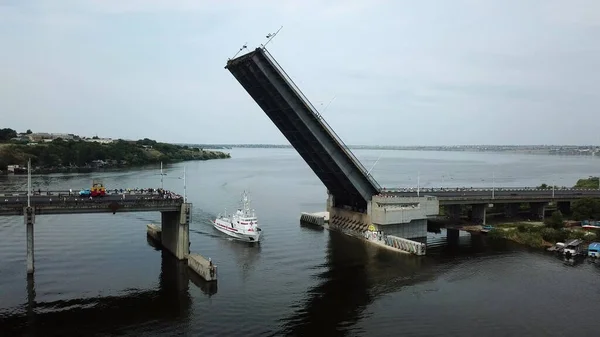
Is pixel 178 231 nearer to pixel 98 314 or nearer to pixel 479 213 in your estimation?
pixel 98 314

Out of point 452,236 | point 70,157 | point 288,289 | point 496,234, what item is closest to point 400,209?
point 452,236

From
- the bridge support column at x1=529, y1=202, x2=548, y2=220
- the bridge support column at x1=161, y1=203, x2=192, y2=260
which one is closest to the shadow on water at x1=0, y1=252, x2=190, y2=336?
the bridge support column at x1=161, y1=203, x2=192, y2=260

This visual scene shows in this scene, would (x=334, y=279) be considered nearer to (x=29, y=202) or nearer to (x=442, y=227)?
(x=29, y=202)

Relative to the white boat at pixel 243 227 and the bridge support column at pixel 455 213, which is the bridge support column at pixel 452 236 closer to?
the bridge support column at pixel 455 213

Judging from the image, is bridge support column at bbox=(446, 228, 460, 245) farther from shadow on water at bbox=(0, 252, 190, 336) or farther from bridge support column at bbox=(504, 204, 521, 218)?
shadow on water at bbox=(0, 252, 190, 336)

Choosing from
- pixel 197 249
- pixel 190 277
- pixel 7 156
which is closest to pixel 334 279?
pixel 190 277
